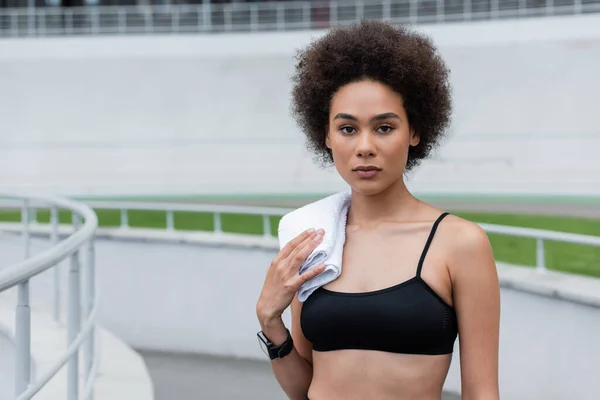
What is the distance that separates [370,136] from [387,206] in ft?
0.64

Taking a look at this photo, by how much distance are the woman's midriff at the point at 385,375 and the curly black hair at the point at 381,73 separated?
546 mm

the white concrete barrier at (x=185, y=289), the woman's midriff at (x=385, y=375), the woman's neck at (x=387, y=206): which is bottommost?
the white concrete barrier at (x=185, y=289)

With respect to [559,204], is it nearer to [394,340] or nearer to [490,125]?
[490,125]

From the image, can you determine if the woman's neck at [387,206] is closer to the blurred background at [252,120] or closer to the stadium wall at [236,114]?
the blurred background at [252,120]

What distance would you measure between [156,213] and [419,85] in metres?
14.5

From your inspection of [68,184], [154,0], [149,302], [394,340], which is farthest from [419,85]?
[154,0]

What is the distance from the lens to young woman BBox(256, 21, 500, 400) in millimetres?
1950

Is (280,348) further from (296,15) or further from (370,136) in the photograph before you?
(296,15)

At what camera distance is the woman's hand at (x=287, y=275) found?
6.66ft

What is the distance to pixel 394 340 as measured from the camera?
1.95 m

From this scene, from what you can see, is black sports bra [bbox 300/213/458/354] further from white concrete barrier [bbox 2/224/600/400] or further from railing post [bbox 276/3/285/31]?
railing post [bbox 276/3/285/31]

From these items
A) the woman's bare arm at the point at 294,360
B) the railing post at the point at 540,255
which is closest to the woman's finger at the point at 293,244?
→ the woman's bare arm at the point at 294,360

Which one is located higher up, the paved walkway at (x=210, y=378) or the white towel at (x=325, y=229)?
the white towel at (x=325, y=229)

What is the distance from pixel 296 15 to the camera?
3200cm
